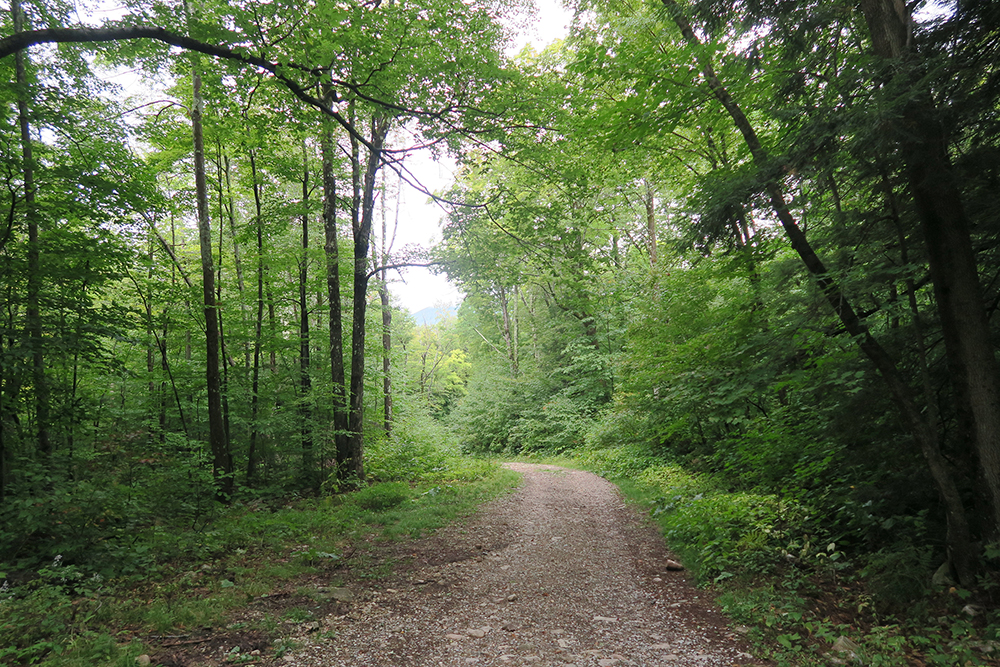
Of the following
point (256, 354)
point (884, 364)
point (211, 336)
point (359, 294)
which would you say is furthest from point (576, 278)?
point (256, 354)

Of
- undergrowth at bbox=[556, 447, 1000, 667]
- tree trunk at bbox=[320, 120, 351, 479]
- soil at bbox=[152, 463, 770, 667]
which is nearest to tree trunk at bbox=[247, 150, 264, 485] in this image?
tree trunk at bbox=[320, 120, 351, 479]

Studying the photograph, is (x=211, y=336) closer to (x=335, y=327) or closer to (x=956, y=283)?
(x=335, y=327)

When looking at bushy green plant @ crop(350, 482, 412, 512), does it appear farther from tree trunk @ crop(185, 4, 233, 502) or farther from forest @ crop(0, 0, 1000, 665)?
tree trunk @ crop(185, 4, 233, 502)

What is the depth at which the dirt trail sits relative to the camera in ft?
12.3

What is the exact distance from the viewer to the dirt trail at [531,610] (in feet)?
12.3

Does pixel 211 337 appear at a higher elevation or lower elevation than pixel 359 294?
lower

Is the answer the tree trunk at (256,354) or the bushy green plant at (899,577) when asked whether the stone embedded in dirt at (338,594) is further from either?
the tree trunk at (256,354)

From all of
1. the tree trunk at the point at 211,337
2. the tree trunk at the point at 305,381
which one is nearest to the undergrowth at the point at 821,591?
the tree trunk at the point at 305,381

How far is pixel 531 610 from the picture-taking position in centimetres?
468

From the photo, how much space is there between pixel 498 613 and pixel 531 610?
344 mm

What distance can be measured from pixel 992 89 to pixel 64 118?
33.6ft

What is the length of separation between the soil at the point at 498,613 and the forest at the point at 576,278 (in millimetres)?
570

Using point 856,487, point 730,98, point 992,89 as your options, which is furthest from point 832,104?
point 856,487

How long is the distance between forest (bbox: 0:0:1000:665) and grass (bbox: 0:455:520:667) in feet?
0.20
